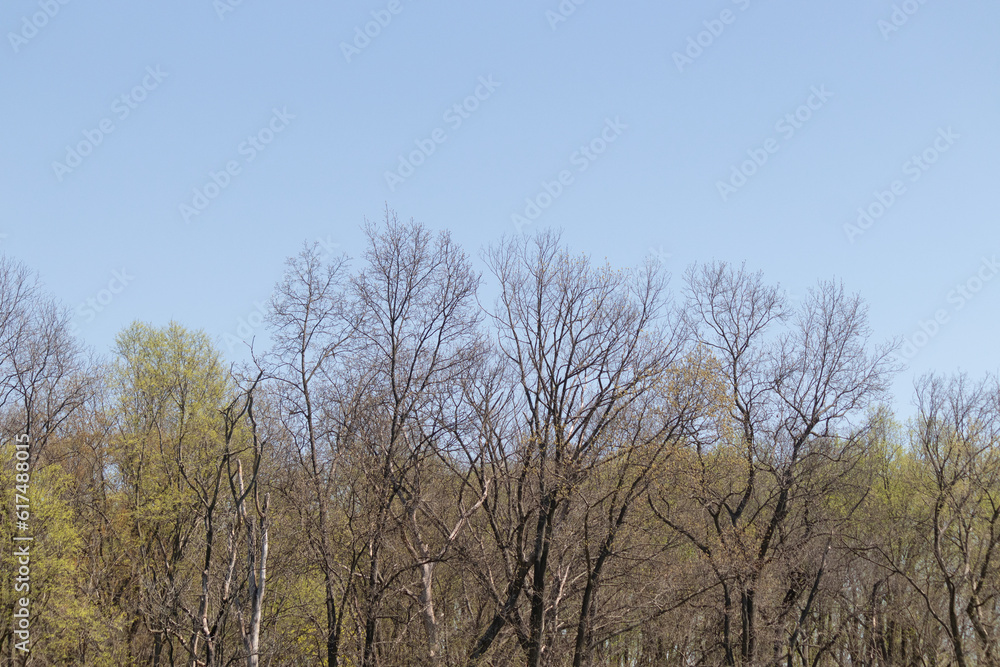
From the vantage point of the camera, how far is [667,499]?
2627cm

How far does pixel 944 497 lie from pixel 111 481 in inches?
1186

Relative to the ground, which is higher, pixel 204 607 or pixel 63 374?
pixel 63 374

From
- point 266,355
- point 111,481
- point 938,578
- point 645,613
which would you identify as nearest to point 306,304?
point 266,355

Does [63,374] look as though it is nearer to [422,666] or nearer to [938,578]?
[422,666]

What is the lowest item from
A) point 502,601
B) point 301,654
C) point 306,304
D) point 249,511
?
point 301,654

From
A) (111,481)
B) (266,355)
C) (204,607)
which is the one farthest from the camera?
(111,481)

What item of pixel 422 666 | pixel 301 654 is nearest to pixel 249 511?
pixel 301 654

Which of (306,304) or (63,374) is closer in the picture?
(306,304)

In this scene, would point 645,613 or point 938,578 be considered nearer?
point 645,613

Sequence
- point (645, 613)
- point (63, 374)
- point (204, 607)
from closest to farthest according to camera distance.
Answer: point (204, 607), point (645, 613), point (63, 374)

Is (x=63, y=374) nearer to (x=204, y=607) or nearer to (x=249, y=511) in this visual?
(x=249, y=511)

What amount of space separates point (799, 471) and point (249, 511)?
20321mm

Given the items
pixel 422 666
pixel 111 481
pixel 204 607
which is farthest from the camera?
pixel 111 481

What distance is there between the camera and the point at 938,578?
2980 cm
